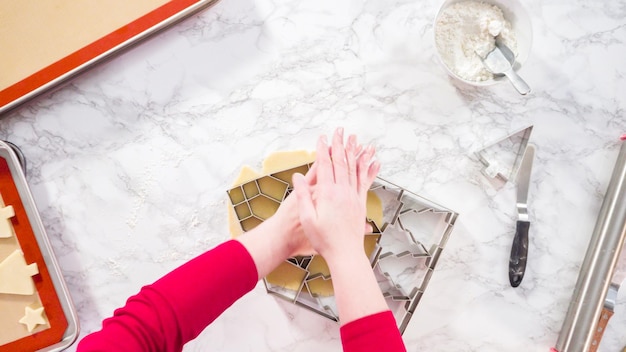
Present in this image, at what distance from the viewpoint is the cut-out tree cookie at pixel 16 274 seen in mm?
752

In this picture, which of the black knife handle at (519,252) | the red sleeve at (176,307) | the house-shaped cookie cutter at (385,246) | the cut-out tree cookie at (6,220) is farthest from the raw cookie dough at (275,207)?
the cut-out tree cookie at (6,220)

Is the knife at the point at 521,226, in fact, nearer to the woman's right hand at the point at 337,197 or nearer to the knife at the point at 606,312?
the knife at the point at 606,312

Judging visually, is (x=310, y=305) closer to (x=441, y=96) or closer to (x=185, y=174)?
(x=185, y=174)

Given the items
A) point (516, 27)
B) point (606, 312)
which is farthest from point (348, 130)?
→ point (606, 312)

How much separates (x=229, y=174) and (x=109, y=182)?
0.21m

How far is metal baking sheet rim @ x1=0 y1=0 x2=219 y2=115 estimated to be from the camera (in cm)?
78

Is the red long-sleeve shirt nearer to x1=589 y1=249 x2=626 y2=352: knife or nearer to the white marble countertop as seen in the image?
the white marble countertop

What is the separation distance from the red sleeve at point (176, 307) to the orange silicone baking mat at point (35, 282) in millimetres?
203

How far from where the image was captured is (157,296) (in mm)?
628

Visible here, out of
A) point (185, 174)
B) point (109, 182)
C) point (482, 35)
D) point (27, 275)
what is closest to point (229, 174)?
point (185, 174)

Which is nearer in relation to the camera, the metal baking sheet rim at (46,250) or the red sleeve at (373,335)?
the red sleeve at (373,335)

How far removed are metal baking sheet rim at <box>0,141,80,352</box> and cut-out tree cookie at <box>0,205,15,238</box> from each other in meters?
0.02

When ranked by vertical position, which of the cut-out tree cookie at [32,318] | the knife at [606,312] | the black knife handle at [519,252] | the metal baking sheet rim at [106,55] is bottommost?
the knife at [606,312]

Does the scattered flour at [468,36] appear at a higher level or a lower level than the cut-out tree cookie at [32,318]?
higher
